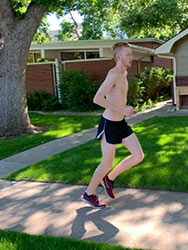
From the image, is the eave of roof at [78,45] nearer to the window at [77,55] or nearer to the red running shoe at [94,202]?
the window at [77,55]

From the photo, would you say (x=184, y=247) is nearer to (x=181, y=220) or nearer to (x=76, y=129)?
(x=181, y=220)

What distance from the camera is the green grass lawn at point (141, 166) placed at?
4.69 meters

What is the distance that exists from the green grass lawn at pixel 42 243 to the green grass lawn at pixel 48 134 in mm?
3976

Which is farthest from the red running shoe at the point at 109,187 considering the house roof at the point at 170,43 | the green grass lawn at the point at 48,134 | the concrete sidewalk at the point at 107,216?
the house roof at the point at 170,43

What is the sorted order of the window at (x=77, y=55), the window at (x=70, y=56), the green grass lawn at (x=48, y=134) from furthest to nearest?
1. the window at (x=70, y=56)
2. the window at (x=77, y=55)
3. the green grass lawn at (x=48, y=134)

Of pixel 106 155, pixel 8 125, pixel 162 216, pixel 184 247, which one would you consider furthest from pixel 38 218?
pixel 8 125

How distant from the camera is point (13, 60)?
9414 millimetres

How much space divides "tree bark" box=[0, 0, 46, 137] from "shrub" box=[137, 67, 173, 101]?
7325 mm

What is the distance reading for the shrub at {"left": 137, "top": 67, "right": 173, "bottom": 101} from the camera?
16.5 meters

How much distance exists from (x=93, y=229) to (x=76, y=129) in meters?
6.61

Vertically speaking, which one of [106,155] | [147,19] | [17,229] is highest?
[147,19]

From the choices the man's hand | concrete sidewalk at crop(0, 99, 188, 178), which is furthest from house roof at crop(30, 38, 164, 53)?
the man's hand

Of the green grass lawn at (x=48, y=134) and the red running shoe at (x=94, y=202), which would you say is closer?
the red running shoe at (x=94, y=202)

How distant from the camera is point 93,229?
11.5 feet
